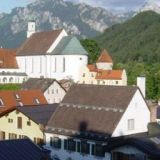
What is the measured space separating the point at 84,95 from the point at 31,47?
224 feet

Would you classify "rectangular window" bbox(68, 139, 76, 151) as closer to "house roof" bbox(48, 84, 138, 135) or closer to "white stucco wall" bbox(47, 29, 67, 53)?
"house roof" bbox(48, 84, 138, 135)

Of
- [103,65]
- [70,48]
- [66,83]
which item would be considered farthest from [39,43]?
[66,83]

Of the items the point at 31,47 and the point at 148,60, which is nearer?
the point at 31,47

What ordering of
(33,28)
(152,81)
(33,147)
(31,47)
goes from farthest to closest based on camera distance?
(33,28), (31,47), (152,81), (33,147)

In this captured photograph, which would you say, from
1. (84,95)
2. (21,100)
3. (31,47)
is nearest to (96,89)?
(84,95)

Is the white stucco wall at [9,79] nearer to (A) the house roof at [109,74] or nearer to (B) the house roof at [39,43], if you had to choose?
(B) the house roof at [39,43]

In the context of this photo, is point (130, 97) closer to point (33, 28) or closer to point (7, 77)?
point (7, 77)

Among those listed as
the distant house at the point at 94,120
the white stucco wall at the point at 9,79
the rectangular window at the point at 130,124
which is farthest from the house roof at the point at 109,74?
the rectangular window at the point at 130,124

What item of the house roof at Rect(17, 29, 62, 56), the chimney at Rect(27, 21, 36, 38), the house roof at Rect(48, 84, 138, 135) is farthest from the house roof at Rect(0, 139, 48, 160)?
the chimney at Rect(27, 21, 36, 38)

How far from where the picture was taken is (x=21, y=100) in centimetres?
6172

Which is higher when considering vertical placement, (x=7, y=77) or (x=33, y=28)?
(x=33, y=28)

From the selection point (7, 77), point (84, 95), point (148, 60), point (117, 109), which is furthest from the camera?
point (148, 60)

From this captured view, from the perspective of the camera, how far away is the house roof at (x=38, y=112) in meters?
46.4

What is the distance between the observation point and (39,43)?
360 feet
